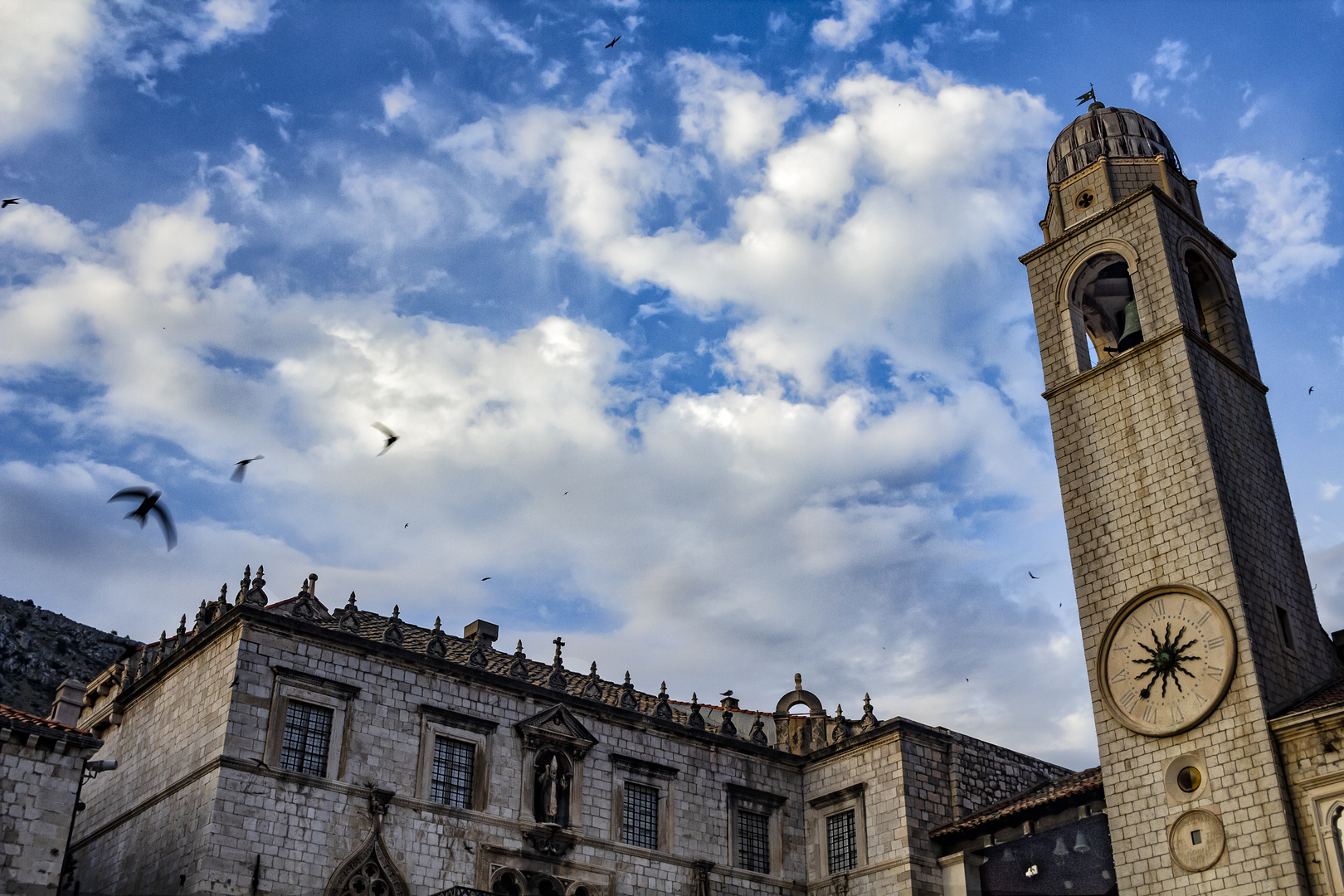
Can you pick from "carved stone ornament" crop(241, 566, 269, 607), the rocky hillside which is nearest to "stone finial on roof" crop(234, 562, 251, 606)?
"carved stone ornament" crop(241, 566, 269, 607)

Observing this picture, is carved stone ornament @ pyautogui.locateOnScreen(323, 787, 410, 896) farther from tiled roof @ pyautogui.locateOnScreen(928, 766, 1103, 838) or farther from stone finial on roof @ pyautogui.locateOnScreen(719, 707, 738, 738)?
tiled roof @ pyautogui.locateOnScreen(928, 766, 1103, 838)

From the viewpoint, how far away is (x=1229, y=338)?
3178 cm

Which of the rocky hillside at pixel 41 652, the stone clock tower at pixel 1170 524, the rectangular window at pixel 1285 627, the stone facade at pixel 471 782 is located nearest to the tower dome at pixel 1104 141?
the stone clock tower at pixel 1170 524

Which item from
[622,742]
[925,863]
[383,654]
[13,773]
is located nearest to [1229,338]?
[925,863]

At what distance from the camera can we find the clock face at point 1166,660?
25594mm

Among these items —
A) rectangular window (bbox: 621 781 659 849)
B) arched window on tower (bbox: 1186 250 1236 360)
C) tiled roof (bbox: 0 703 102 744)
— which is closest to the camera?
tiled roof (bbox: 0 703 102 744)

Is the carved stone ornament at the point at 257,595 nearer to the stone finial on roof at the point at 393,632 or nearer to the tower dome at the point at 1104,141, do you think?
the stone finial on roof at the point at 393,632

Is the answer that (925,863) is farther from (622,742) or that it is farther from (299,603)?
(299,603)

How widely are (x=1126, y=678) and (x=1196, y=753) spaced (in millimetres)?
2549

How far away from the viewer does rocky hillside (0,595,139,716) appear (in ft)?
188

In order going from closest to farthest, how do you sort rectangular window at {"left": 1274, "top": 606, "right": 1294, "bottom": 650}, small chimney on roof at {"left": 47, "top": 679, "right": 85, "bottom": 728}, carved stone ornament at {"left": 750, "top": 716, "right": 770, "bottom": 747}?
rectangular window at {"left": 1274, "top": 606, "right": 1294, "bottom": 650} < small chimney on roof at {"left": 47, "top": 679, "right": 85, "bottom": 728} < carved stone ornament at {"left": 750, "top": 716, "right": 770, "bottom": 747}

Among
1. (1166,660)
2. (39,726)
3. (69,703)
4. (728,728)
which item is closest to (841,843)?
(728,728)

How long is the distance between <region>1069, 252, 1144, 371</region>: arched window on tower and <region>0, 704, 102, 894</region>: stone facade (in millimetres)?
26333

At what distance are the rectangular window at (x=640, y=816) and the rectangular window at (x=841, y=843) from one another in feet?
18.3
